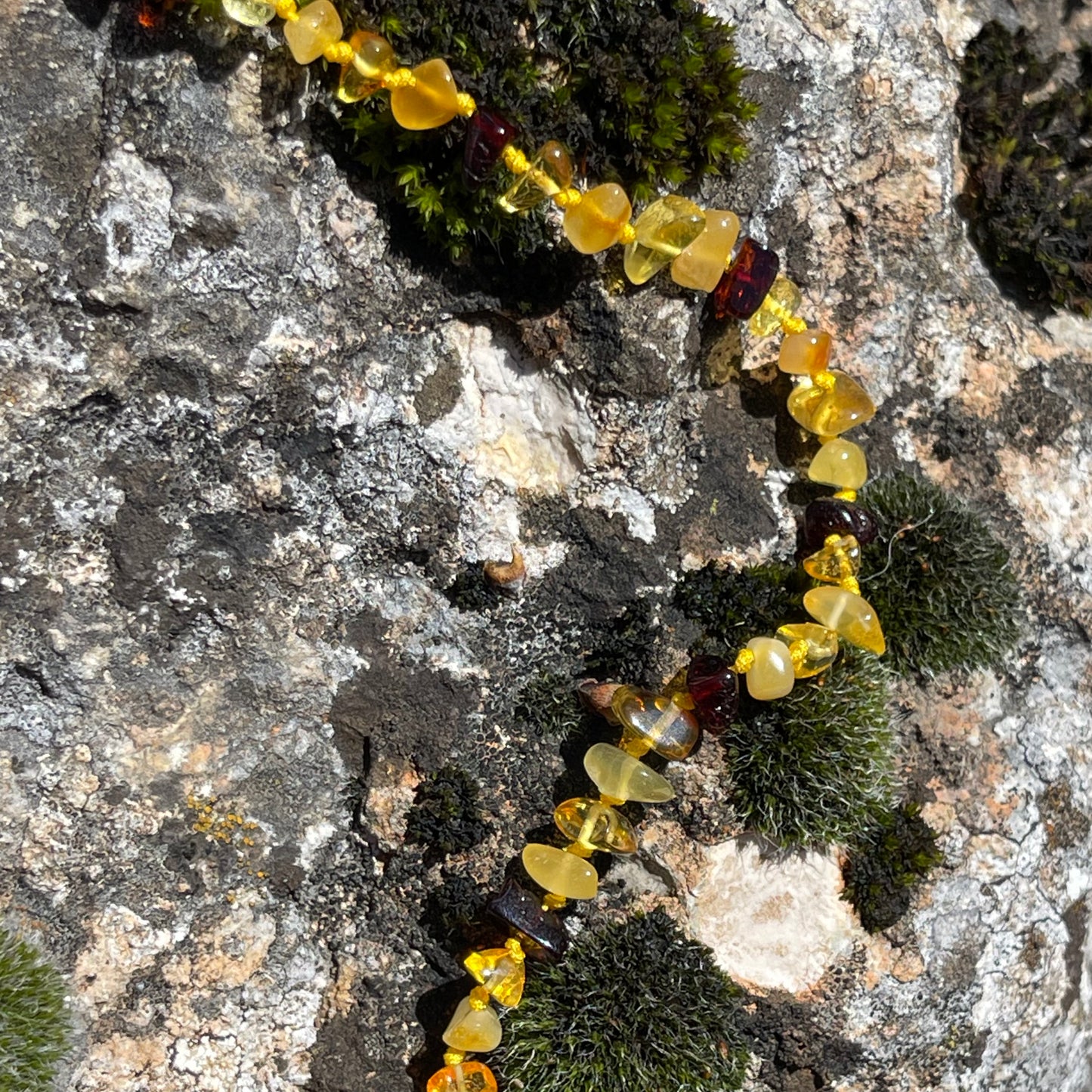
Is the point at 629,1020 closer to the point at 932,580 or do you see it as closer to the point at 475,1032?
the point at 475,1032

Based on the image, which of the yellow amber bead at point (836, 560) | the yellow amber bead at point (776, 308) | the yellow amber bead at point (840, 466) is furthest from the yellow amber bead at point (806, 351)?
the yellow amber bead at point (836, 560)

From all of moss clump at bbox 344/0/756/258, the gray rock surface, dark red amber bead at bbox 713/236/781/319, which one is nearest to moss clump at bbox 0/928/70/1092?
the gray rock surface

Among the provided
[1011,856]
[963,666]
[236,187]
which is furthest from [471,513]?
[1011,856]

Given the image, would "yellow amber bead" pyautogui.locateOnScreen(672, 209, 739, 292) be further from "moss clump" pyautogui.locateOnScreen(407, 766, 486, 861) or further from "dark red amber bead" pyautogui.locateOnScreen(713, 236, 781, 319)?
"moss clump" pyautogui.locateOnScreen(407, 766, 486, 861)

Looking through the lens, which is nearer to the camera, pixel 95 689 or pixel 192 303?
pixel 192 303

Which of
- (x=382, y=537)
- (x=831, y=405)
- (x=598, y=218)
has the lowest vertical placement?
(x=382, y=537)

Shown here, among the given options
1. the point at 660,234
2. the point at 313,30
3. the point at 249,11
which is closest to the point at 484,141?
the point at 313,30

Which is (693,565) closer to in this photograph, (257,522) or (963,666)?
(963,666)
